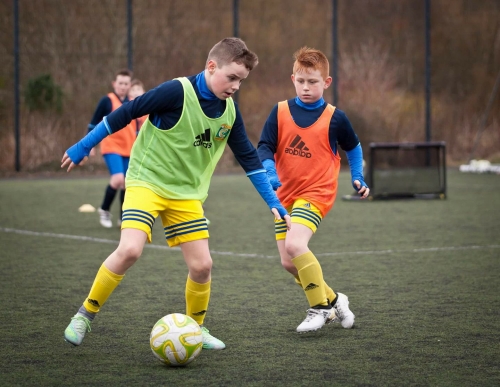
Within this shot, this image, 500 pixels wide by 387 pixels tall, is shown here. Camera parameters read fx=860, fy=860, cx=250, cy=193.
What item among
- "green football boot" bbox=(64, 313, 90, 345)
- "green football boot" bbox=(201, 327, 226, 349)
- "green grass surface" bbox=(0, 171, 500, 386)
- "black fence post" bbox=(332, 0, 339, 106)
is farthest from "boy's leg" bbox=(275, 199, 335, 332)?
"black fence post" bbox=(332, 0, 339, 106)

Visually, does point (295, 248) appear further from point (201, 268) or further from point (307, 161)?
point (201, 268)

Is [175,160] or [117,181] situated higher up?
[175,160]

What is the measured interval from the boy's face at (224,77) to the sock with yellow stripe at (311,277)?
115 centimetres

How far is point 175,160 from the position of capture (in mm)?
4535

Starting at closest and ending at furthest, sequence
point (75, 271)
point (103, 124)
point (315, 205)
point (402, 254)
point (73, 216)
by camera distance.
→ 1. point (103, 124)
2. point (315, 205)
3. point (75, 271)
4. point (402, 254)
5. point (73, 216)

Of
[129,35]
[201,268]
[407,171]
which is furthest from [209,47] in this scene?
[201,268]

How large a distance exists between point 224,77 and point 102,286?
1254mm

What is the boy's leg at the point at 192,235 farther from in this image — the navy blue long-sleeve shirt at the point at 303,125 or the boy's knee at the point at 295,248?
the navy blue long-sleeve shirt at the point at 303,125

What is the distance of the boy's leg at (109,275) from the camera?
173 inches

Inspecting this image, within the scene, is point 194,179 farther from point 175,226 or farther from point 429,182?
point 429,182

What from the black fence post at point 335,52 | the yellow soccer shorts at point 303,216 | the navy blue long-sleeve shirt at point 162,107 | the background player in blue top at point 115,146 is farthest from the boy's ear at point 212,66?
the black fence post at point 335,52

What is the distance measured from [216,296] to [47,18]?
15.0 metres

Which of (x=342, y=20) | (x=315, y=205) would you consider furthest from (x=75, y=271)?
(x=342, y=20)

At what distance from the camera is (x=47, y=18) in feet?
64.1
